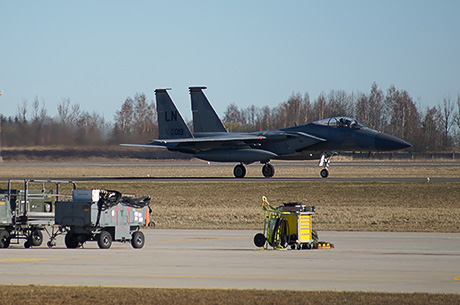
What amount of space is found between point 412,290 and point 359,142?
29.7 m

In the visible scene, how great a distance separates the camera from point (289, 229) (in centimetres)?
1619

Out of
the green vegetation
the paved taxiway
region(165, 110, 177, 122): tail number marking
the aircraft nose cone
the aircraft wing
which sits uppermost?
region(165, 110, 177, 122): tail number marking

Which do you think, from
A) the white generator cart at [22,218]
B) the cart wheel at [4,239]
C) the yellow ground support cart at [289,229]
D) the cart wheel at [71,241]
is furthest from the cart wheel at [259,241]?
the cart wheel at [4,239]

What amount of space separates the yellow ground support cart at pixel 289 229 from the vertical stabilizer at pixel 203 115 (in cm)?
2862

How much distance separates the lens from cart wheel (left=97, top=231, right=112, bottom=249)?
16.3 meters

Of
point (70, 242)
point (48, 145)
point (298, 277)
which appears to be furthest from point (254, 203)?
point (48, 145)

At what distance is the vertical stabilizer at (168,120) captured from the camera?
44.6 m

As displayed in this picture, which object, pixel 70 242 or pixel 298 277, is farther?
pixel 70 242

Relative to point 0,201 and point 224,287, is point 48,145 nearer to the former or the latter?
point 0,201

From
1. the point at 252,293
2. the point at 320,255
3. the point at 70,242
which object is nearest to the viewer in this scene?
the point at 252,293

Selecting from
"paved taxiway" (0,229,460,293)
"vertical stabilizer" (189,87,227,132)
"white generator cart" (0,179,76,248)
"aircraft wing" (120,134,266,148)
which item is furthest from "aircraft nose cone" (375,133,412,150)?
"white generator cart" (0,179,76,248)

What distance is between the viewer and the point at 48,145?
50469mm

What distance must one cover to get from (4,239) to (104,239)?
8.07ft

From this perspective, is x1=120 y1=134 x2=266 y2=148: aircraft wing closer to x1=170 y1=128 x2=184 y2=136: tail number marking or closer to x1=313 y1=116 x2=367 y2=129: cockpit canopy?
x1=170 y1=128 x2=184 y2=136: tail number marking
